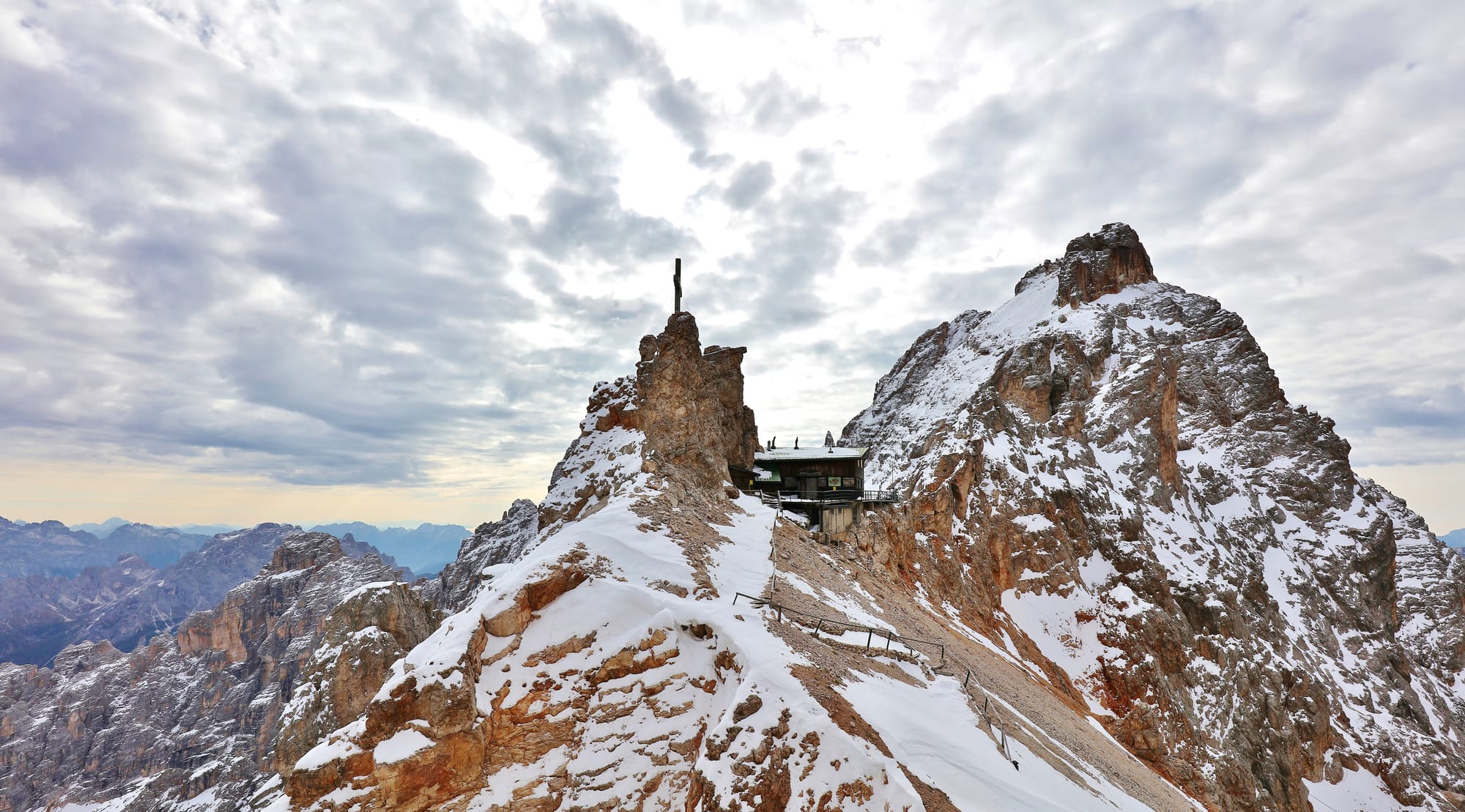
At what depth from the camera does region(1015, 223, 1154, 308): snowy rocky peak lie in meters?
88.4

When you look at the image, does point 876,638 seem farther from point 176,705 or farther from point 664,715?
point 176,705

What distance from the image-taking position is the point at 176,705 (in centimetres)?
9169

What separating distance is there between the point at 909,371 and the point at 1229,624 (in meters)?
53.7

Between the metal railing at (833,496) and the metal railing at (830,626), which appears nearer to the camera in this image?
the metal railing at (830,626)

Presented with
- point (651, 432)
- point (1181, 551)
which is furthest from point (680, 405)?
point (1181, 551)

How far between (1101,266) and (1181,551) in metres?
50.6

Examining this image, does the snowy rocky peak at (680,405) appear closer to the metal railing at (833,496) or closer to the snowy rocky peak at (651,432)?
the snowy rocky peak at (651,432)

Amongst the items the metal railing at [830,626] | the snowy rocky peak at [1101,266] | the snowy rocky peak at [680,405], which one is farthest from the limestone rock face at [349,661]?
the snowy rocky peak at [1101,266]

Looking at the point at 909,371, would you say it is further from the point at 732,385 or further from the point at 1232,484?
the point at 732,385

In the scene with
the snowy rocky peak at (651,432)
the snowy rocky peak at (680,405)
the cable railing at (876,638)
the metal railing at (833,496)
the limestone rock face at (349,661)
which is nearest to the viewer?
the cable railing at (876,638)

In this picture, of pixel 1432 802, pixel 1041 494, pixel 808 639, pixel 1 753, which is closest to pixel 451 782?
pixel 808 639

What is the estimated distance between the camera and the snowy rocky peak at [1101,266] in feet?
290

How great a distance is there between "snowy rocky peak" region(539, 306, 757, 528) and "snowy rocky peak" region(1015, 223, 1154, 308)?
240ft

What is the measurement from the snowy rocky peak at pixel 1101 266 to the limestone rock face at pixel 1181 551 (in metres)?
0.60
